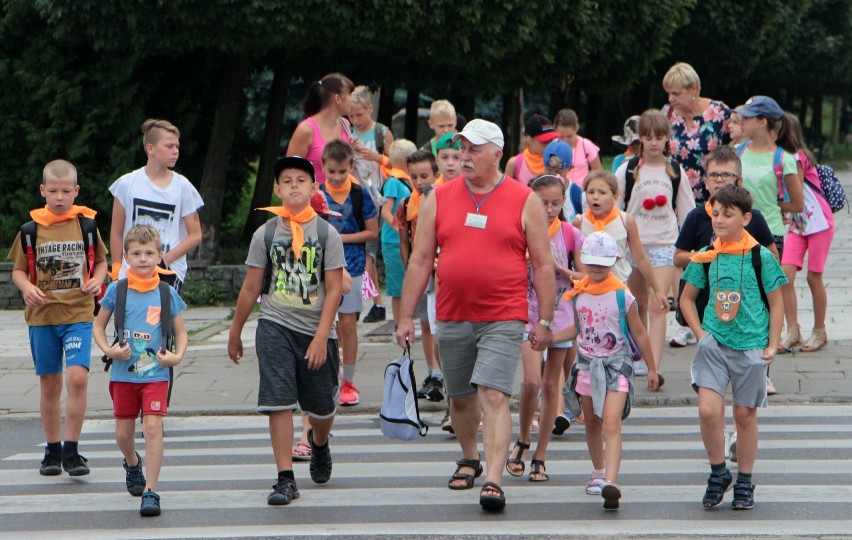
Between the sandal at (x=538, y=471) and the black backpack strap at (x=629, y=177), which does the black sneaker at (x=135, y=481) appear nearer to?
the sandal at (x=538, y=471)

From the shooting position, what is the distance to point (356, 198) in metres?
8.88

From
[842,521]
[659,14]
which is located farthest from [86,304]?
[659,14]

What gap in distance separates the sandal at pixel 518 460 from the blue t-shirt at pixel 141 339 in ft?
6.07

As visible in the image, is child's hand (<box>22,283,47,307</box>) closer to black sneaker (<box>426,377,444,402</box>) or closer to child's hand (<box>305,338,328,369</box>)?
child's hand (<box>305,338,328,369</box>)

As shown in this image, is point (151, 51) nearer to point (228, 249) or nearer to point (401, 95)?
point (228, 249)

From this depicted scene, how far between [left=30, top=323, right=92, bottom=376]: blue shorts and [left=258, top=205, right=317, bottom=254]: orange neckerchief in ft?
4.79

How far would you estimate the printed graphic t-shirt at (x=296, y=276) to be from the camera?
22.0 feet

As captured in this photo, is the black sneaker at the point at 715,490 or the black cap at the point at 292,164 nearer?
the black sneaker at the point at 715,490

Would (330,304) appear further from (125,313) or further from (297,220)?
(125,313)

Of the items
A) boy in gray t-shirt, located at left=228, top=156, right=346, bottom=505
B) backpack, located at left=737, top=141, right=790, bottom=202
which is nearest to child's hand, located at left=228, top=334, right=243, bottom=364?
boy in gray t-shirt, located at left=228, top=156, right=346, bottom=505

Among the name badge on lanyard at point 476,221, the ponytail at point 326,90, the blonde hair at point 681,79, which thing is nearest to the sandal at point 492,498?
the name badge on lanyard at point 476,221

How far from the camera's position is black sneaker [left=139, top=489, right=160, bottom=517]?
21.3 feet

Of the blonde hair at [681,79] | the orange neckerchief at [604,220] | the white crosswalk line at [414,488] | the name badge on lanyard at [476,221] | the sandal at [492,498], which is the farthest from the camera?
the blonde hair at [681,79]

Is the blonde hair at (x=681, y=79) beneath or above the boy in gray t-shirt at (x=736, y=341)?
above
